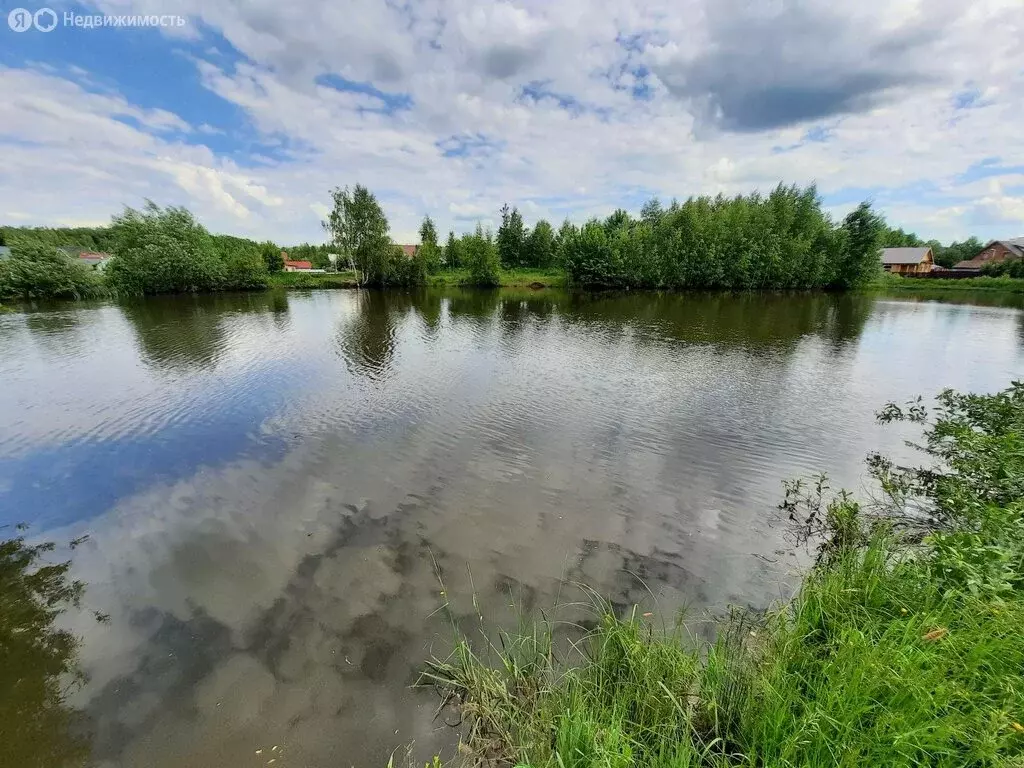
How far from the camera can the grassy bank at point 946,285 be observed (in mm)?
51178

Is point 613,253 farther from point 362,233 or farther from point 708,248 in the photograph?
point 362,233

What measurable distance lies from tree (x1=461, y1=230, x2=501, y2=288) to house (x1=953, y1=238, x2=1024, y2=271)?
263ft

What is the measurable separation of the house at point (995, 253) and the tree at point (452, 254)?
87803mm

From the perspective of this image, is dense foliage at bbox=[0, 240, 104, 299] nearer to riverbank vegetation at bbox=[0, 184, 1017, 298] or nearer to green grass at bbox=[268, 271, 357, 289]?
riverbank vegetation at bbox=[0, 184, 1017, 298]

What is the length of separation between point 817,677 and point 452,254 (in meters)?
79.1

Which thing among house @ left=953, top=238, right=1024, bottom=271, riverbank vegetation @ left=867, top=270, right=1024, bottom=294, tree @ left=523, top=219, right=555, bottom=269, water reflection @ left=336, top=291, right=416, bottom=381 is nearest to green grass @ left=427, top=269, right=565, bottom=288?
tree @ left=523, top=219, right=555, bottom=269

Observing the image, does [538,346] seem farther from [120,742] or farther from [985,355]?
[985,355]

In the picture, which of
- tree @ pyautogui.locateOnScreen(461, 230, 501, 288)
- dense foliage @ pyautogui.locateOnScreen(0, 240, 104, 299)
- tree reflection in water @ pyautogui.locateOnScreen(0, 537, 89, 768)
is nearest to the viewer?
tree reflection in water @ pyautogui.locateOnScreen(0, 537, 89, 768)

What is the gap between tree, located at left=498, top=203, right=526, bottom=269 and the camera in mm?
72500

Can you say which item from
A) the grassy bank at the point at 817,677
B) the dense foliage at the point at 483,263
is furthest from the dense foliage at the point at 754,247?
the grassy bank at the point at 817,677

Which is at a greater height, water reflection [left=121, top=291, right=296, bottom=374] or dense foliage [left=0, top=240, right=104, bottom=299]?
dense foliage [left=0, top=240, right=104, bottom=299]

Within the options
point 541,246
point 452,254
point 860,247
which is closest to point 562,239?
point 541,246

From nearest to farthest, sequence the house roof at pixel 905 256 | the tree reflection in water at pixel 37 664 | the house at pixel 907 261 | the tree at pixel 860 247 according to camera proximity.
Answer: the tree reflection in water at pixel 37 664
the tree at pixel 860 247
the house roof at pixel 905 256
the house at pixel 907 261

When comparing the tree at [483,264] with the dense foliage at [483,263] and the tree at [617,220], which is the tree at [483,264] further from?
the tree at [617,220]
